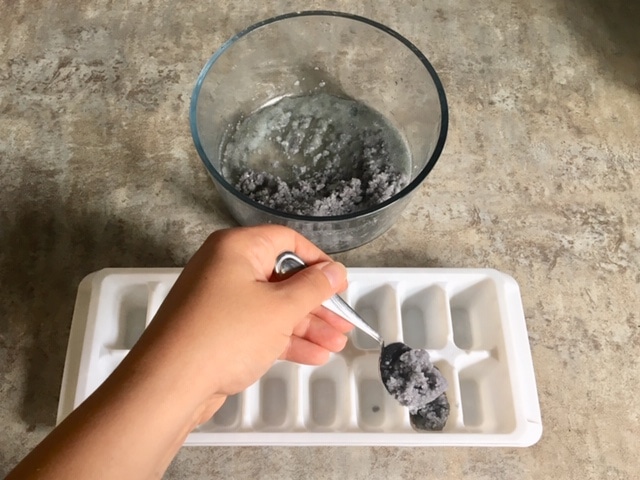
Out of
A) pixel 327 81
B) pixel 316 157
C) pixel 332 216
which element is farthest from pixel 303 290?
pixel 327 81

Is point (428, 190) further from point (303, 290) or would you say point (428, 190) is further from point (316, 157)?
point (303, 290)

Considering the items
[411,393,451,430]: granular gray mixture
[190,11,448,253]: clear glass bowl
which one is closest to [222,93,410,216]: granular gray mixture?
[190,11,448,253]: clear glass bowl

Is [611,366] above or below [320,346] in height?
below

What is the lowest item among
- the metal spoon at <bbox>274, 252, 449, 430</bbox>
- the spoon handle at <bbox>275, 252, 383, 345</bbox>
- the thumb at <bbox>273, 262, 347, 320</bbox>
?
the metal spoon at <bbox>274, 252, 449, 430</bbox>

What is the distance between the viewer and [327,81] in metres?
0.83

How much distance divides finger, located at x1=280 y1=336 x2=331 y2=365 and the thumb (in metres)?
0.10

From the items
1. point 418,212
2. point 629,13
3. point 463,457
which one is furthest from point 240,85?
point 629,13

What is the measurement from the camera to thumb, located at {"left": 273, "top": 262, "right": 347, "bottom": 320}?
0.49 meters

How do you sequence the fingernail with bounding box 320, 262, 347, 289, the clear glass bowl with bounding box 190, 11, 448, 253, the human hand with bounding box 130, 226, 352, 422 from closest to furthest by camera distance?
the human hand with bounding box 130, 226, 352, 422 < the fingernail with bounding box 320, 262, 347, 289 < the clear glass bowl with bounding box 190, 11, 448, 253

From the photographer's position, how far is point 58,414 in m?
0.60

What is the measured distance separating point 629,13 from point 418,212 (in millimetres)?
526

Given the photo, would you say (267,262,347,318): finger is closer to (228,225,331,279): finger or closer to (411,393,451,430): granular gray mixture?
(228,225,331,279): finger

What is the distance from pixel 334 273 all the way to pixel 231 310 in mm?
132

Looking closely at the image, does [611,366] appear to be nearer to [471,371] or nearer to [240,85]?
[471,371]
